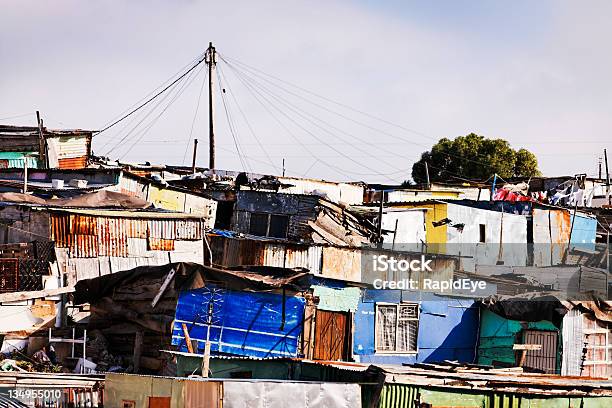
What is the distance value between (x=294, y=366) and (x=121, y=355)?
4.77 m

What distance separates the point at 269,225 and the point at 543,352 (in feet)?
40.4

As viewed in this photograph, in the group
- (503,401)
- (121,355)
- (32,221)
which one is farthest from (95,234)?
(503,401)

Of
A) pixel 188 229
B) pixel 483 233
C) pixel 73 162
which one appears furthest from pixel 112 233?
pixel 483 233

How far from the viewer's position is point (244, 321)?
926 inches

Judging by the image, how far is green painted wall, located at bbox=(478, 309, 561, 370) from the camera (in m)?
25.9

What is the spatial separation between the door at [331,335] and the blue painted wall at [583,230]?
21.2m

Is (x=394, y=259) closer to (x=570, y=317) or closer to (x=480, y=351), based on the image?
(x=480, y=351)

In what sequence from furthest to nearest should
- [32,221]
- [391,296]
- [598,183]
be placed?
[598,183] < [391,296] < [32,221]

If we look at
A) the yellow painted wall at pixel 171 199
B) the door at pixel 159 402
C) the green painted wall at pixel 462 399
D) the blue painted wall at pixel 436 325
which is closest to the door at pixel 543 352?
the blue painted wall at pixel 436 325

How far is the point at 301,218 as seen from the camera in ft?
109

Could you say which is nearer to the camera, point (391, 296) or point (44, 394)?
point (44, 394)

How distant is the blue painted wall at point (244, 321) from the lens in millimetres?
23000

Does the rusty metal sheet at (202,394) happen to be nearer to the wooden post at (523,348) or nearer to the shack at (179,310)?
the shack at (179,310)

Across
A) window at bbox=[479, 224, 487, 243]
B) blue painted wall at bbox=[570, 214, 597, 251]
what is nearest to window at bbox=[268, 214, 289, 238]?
window at bbox=[479, 224, 487, 243]
